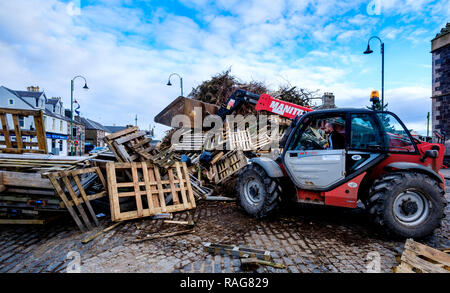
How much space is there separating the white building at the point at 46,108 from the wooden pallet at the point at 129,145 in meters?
28.4

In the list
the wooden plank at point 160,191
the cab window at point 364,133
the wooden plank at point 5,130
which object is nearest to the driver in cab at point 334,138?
the cab window at point 364,133

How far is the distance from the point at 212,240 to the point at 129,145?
3.37m

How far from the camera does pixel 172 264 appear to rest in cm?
329

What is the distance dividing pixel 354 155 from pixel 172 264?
10.6 feet

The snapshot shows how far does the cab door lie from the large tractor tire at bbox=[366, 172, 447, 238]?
0.63m

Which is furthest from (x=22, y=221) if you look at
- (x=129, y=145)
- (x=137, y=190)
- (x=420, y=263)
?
(x=420, y=263)

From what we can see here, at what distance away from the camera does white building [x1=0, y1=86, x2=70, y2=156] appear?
32031mm

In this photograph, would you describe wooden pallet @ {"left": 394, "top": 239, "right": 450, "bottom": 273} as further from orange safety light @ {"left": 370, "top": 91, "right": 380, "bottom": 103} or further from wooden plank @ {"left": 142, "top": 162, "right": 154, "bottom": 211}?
wooden plank @ {"left": 142, "top": 162, "right": 154, "bottom": 211}

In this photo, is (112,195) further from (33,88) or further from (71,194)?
(33,88)

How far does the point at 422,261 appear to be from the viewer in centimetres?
278

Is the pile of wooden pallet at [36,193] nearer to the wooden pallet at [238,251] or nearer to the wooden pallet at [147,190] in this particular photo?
the wooden pallet at [147,190]

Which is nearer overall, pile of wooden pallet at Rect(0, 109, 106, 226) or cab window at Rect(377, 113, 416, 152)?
cab window at Rect(377, 113, 416, 152)

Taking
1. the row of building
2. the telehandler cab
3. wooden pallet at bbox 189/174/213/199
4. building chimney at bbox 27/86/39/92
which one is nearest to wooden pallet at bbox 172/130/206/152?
wooden pallet at bbox 189/174/213/199
